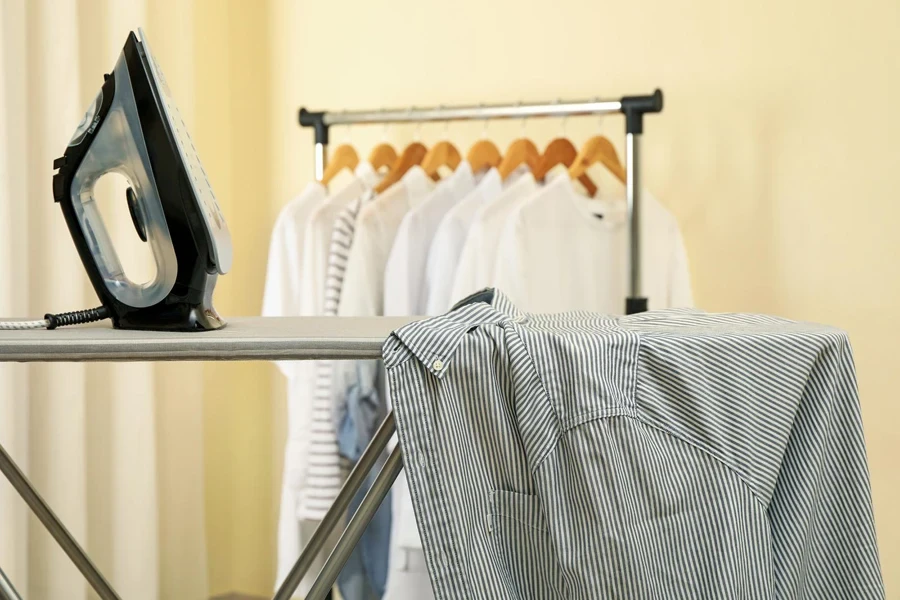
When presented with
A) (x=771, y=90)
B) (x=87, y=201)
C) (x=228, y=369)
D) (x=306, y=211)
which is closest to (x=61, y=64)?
(x=306, y=211)

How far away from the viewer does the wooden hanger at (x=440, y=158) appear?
5.84 feet

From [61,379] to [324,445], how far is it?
1.45ft

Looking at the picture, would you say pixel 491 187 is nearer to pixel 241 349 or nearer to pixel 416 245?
pixel 416 245

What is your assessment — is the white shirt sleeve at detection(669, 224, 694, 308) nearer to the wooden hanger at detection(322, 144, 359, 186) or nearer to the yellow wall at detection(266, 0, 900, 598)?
the yellow wall at detection(266, 0, 900, 598)

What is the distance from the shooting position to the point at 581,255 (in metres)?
A: 1.63

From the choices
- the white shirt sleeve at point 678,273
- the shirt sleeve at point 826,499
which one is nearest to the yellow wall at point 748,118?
the white shirt sleeve at point 678,273

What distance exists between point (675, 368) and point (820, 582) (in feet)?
0.74

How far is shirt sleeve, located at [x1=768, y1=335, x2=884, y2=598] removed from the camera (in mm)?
754

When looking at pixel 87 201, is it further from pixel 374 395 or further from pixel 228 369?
pixel 228 369

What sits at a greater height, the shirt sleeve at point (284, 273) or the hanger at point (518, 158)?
the hanger at point (518, 158)

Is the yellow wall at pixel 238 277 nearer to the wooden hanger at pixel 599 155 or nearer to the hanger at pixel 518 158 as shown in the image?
the hanger at pixel 518 158

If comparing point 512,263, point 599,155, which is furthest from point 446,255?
point 599,155

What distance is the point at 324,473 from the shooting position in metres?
1.60

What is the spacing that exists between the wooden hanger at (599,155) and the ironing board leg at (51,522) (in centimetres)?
105
